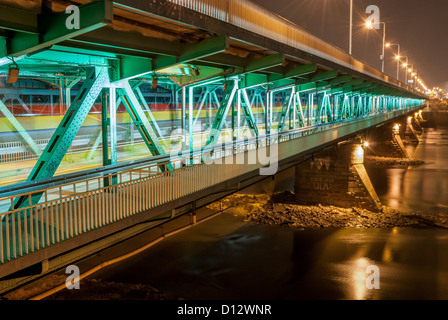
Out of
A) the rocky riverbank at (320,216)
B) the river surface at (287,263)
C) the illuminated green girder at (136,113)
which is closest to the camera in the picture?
the illuminated green girder at (136,113)

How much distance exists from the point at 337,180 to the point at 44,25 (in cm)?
2009

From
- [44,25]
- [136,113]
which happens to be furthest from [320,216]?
[44,25]

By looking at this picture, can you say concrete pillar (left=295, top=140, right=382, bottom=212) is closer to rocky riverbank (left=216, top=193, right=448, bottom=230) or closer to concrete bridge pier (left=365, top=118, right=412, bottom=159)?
rocky riverbank (left=216, top=193, right=448, bottom=230)

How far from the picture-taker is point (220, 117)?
1220 cm

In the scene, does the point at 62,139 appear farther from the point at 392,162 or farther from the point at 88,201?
the point at 392,162

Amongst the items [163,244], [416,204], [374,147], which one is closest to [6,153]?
[163,244]

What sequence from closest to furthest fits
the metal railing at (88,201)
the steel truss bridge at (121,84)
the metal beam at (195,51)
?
1. the metal railing at (88,201)
2. the steel truss bridge at (121,84)
3. the metal beam at (195,51)

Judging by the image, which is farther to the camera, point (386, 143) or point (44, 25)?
point (386, 143)

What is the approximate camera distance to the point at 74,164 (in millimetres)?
16656

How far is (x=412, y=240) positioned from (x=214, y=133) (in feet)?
37.0

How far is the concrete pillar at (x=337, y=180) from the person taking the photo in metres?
23.5

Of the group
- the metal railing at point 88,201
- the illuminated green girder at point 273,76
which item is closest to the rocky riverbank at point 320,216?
the illuminated green girder at point 273,76

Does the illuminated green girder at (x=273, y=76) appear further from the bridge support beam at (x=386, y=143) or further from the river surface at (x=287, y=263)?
the bridge support beam at (x=386, y=143)

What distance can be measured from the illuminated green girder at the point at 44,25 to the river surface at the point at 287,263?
8.47 meters
